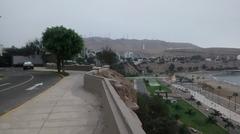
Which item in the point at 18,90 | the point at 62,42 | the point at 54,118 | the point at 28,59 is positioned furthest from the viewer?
the point at 28,59

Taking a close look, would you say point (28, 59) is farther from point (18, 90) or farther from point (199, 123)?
point (18, 90)

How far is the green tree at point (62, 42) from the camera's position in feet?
186

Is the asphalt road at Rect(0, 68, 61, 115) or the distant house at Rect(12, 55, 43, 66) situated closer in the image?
the asphalt road at Rect(0, 68, 61, 115)

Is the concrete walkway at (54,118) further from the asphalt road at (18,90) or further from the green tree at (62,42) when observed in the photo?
the green tree at (62,42)

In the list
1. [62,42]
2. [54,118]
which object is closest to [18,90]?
[54,118]

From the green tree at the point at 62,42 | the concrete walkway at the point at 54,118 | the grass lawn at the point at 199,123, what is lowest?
the grass lawn at the point at 199,123

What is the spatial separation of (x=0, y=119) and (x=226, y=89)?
137609 millimetres

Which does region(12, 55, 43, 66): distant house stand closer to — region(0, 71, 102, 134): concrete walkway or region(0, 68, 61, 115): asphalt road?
region(0, 68, 61, 115): asphalt road

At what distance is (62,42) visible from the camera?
56562 mm

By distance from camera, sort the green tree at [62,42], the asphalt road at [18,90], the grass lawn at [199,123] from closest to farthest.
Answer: the asphalt road at [18,90], the green tree at [62,42], the grass lawn at [199,123]

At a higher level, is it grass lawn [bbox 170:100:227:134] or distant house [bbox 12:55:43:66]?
distant house [bbox 12:55:43:66]

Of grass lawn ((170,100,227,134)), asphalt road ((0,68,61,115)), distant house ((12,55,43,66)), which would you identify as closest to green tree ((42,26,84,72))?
grass lawn ((170,100,227,134))

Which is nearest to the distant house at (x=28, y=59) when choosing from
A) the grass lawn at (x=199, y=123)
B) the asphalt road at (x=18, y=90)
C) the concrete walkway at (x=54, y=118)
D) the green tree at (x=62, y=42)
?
the grass lawn at (x=199, y=123)

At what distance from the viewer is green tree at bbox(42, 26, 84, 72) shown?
56562mm
